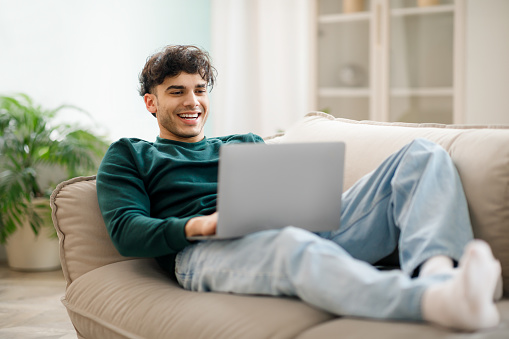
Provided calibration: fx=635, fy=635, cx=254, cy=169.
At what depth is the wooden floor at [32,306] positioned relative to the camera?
2.35 meters

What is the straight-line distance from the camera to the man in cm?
116

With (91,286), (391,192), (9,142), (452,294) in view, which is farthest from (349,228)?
(9,142)

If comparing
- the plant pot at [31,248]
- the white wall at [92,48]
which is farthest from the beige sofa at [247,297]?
the white wall at [92,48]

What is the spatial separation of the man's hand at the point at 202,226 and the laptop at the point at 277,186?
15mm

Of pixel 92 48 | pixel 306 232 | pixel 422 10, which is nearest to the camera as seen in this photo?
pixel 306 232

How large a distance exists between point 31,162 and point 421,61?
222 cm

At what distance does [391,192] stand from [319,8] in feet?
8.20

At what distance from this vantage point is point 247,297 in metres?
1.40

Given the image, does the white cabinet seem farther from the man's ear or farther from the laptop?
the laptop

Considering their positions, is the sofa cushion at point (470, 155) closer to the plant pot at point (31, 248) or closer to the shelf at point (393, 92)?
the shelf at point (393, 92)

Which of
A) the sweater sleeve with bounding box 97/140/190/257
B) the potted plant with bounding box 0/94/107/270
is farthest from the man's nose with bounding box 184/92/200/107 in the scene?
the potted plant with bounding box 0/94/107/270

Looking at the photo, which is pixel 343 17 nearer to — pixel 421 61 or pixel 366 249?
pixel 421 61

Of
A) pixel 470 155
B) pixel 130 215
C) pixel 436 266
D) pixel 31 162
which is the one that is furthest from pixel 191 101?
pixel 31 162

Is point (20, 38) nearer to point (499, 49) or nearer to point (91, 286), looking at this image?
point (91, 286)
